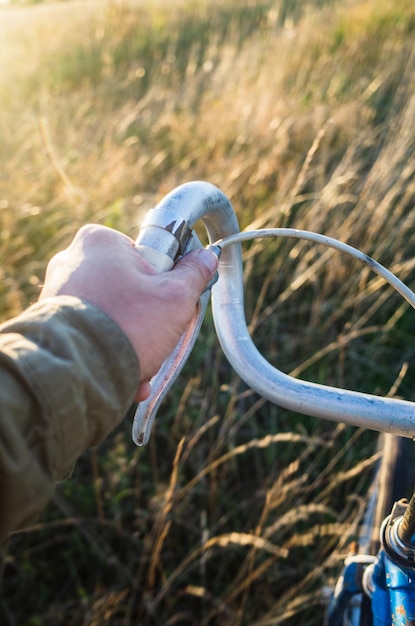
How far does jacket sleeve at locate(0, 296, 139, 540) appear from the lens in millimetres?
517

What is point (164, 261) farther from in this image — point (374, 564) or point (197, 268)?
point (374, 564)

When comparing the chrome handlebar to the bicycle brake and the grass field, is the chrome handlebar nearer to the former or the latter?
the bicycle brake

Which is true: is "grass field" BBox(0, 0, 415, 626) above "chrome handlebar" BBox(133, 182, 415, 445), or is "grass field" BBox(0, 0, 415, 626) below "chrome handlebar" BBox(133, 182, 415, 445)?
→ below

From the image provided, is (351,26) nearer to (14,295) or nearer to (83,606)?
(14,295)

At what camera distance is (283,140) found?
294 cm

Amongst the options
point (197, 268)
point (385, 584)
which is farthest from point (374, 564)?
point (197, 268)

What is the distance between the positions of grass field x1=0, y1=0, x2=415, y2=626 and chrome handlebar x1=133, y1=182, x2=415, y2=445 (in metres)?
0.56

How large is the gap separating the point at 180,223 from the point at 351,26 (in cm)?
530

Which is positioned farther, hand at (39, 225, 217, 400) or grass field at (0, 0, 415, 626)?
grass field at (0, 0, 415, 626)

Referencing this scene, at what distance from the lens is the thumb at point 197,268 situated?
0.67 metres

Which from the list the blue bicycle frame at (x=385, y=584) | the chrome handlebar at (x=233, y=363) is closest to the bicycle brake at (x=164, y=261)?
the chrome handlebar at (x=233, y=363)

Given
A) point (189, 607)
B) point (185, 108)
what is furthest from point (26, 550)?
point (185, 108)

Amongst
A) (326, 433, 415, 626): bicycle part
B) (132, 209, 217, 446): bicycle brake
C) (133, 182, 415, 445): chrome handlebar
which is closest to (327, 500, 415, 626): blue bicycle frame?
(326, 433, 415, 626): bicycle part

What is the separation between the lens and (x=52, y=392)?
1.76 ft
